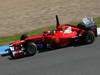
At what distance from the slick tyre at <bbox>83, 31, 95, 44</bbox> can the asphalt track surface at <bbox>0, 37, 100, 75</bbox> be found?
8.3 inches

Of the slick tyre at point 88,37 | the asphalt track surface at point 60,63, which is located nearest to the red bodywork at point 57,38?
the slick tyre at point 88,37

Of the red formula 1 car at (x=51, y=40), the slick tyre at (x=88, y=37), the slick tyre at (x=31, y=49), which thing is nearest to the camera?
the slick tyre at (x=31, y=49)

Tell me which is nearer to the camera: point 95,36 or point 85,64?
point 85,64

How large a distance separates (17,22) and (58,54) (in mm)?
9031

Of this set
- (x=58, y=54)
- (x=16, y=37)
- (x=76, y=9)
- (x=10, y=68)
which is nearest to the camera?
(x=10, y=68)

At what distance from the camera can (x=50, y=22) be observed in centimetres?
2283

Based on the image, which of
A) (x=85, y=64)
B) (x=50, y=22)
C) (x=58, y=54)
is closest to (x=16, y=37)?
(x=50, y=22)

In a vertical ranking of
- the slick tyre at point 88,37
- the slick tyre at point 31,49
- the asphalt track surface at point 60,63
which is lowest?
the asphalt track surface at point 60,63

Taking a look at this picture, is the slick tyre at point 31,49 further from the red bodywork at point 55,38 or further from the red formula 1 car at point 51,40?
the red bodywork at point 55,38

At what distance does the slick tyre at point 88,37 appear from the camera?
15969 millimetres

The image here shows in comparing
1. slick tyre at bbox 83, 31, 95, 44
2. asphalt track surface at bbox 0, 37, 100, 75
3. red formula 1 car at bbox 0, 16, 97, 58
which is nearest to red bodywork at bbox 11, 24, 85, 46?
red formula 1 car at bbox 0, 16, 97, 58

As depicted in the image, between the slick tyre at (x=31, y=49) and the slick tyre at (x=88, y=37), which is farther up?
the slick tyre at (x=88, y=37)

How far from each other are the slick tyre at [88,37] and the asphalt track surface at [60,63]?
0.69 ft

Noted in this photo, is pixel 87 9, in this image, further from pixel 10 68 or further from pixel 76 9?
pixel 10 68
